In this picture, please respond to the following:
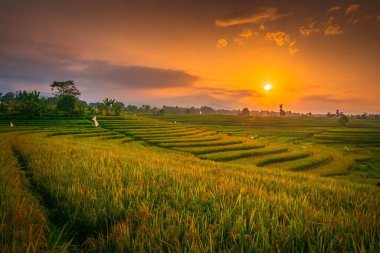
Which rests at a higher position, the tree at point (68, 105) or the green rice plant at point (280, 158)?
the tree at point (68, 105)

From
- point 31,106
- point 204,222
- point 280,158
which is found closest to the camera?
point 204,222

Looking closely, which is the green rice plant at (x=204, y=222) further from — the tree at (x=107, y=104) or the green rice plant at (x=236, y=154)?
the tree at (x=107, y=104)

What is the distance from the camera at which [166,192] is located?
13.4 feet

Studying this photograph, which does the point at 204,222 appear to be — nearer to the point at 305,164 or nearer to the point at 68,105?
the point at 305,164

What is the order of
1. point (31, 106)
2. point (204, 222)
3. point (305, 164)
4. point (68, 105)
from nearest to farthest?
point (204, 222), point (305, 164), point (31, 106), point (68, 105)

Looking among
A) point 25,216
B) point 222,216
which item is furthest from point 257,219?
point 25,216

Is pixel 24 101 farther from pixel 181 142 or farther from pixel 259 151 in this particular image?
pixel 259 151

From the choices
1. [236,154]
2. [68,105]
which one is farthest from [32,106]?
[236,154]

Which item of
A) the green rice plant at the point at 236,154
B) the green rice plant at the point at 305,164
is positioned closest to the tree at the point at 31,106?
the green rice plant at the point at 236,154

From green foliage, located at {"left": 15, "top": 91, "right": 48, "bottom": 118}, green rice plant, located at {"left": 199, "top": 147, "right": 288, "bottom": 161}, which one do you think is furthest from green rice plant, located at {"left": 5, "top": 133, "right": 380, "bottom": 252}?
green foliage, located at {"left": 15, "top": 91, "right": 48, "bottom": 118}

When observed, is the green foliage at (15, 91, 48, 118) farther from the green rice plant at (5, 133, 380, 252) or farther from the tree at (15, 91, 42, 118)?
the green rice plant at (5, 133, 380, 252)

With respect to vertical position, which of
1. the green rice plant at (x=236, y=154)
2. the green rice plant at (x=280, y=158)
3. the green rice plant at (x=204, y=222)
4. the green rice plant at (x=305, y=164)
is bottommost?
the green rice plant at (x=305, y=164)

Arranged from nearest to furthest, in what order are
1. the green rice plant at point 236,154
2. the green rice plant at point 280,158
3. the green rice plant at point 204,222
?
the green rice plant at point 204,222, the green rice plant at point 236,154, the green rice plant at point 280,158

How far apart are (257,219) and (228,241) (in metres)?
0.60
